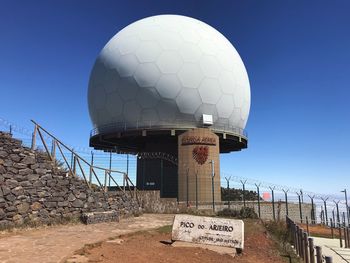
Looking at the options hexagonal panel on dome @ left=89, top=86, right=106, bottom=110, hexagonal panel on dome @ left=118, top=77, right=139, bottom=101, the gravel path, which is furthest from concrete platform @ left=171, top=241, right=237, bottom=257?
hexagonal panel on dome @ left=89, top=86, right=106, bottom=110

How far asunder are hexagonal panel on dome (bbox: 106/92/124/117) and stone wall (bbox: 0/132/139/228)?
1776 cm

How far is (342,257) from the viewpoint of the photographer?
14.2 m

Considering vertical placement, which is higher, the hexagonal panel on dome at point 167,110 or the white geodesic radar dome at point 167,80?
the white geodesic radar dome at point 167,80

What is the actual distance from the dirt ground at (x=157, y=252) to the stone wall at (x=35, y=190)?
13.6 ft

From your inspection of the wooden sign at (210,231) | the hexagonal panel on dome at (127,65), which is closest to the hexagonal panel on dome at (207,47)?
the hexagonal panel on dome at (127,65)

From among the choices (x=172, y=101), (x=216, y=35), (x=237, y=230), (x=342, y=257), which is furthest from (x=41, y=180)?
(x=216, y=35)

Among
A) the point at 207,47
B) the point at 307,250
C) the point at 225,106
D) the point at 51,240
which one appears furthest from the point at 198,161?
the point at 51,240

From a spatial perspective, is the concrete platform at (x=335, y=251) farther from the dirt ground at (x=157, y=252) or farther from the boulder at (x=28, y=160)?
the boulder at (x=28, y=160)

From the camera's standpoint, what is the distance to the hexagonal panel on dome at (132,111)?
32.4 metres

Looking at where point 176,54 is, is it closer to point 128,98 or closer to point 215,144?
point 128,98

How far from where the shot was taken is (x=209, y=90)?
32.5 meters

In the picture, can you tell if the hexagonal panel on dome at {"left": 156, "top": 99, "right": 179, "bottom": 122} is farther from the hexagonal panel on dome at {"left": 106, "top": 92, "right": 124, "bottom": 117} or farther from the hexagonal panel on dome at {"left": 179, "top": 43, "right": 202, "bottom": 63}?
the hexagonal panel on dome at {"left": 179, "top": 43, "right": 202, "bottom": 63}

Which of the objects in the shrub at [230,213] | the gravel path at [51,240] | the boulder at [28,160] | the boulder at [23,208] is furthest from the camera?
the shrub at [230,213]

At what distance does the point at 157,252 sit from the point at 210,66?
26.0 meters
